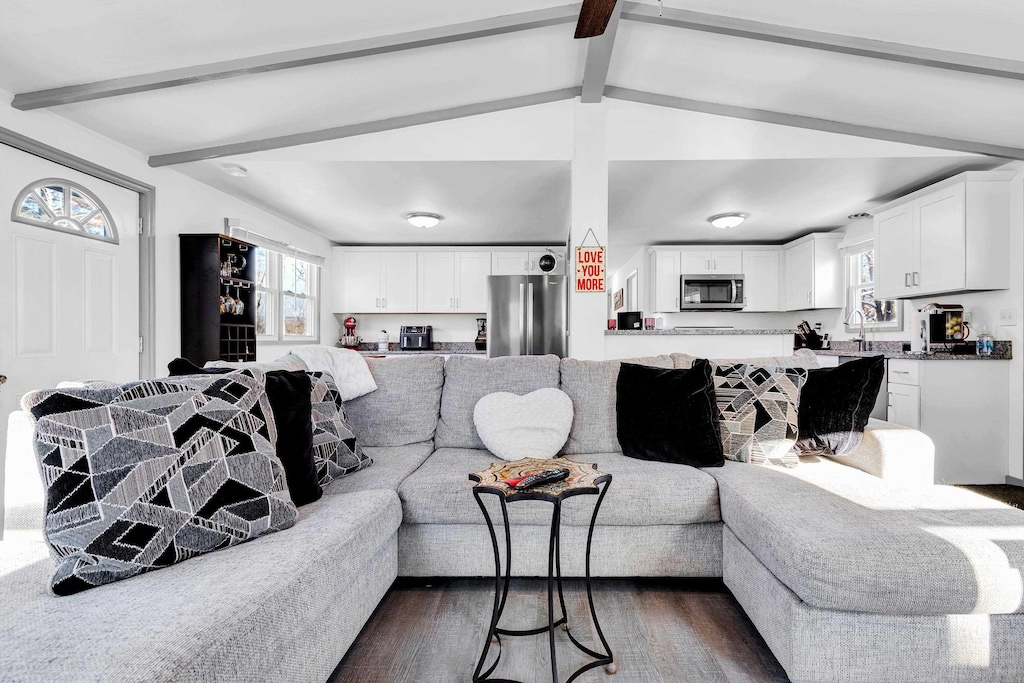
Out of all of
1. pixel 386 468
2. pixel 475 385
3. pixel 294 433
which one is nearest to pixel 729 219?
pixel 475 385

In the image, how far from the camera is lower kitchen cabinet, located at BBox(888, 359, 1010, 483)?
3428 mm

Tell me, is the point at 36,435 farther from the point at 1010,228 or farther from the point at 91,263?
the point at 1010,228

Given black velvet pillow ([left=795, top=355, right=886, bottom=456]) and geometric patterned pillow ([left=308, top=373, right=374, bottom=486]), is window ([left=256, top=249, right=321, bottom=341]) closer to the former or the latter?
geometric patterned pillow ([left=308, top=373, right=374, bottom=486])

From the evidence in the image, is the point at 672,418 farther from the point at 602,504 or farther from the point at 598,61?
the point at 598,61

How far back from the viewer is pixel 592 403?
2410 mm

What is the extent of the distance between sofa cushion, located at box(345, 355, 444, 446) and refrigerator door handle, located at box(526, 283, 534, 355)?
103 inches

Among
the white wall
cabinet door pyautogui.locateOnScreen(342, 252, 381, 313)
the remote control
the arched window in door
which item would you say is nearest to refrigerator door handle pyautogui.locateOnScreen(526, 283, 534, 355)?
cabinet door pyautogui.locateOnScreen(342, 252, 381, 313)

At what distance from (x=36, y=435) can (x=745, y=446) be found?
240 centimetres

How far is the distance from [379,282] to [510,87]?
3594mm

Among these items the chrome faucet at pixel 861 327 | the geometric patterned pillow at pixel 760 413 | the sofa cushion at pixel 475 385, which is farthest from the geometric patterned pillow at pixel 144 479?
the chrome faucet at pixel 861 327

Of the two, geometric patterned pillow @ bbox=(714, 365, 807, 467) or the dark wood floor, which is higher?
geometric patterned pillow @ bbox=(714, 365, 807, 467)

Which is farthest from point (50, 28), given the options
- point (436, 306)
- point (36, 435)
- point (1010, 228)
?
point (1010, 228)

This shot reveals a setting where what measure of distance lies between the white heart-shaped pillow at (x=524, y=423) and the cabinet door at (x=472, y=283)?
13.3 feet

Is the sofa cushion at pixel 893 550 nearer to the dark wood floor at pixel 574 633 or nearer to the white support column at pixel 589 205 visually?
the dark wood floor at pixel 574 633
